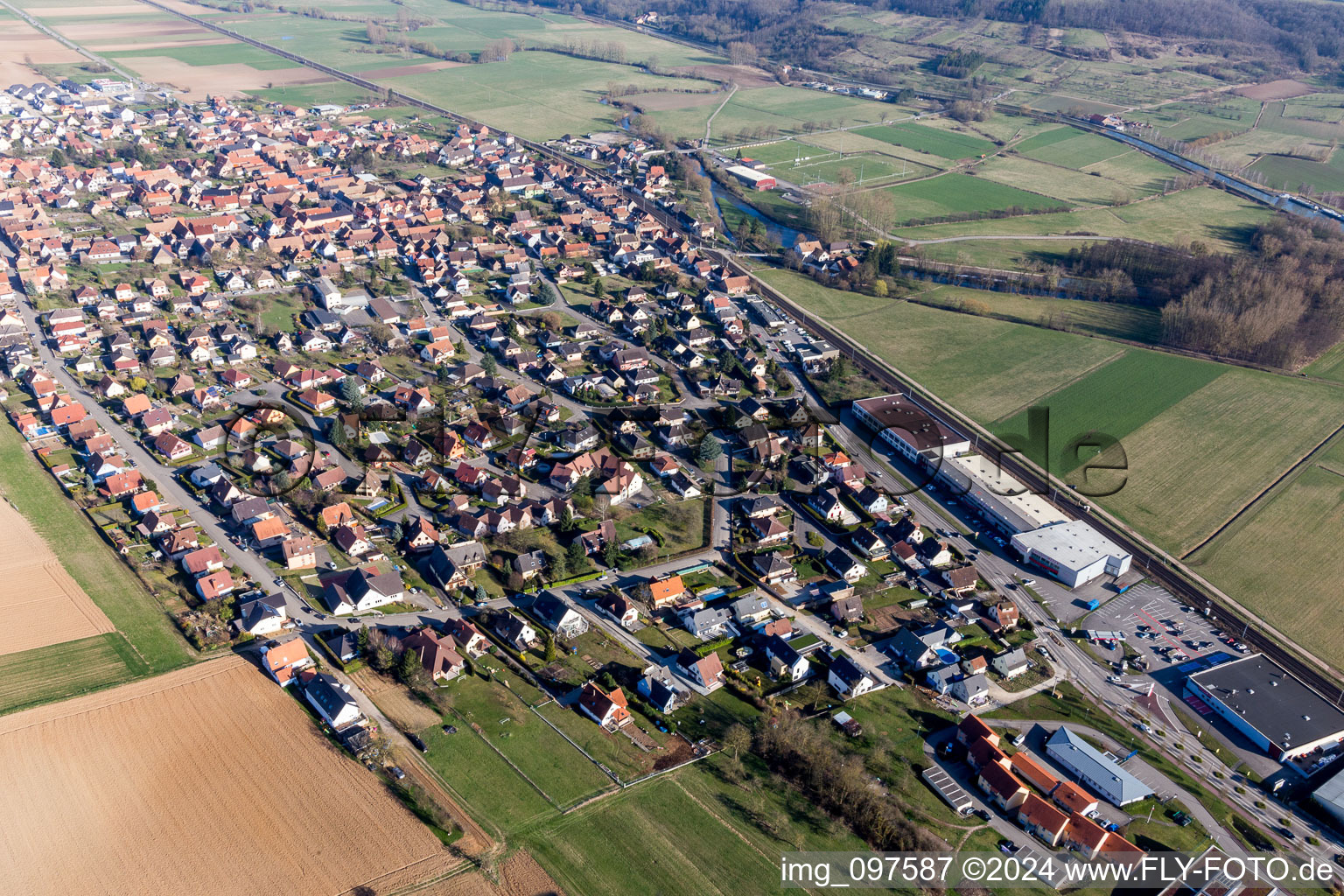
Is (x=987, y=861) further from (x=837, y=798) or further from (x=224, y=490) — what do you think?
(x=224, y=490)

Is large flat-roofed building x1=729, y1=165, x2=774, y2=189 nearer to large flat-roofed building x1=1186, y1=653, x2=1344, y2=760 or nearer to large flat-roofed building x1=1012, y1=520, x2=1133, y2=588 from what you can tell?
large flat-roofed building x1=1012, y1=520, x2=1133, y2=588

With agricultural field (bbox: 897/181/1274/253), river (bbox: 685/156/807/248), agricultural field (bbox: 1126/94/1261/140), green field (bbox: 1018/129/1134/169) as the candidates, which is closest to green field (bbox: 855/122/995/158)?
green field (bbox: 1018/129/1134/169)

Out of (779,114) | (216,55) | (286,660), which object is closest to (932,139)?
(779,114)

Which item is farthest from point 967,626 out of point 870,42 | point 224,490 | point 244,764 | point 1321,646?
point 870,42

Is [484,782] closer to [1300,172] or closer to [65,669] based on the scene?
[65,669]

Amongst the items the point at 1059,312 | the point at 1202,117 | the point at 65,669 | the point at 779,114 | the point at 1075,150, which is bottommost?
the point at 65,669

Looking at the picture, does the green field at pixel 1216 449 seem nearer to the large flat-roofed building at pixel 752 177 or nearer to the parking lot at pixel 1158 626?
the parking lot at pixel 1158 626

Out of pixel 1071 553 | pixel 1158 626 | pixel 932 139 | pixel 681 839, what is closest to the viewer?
pixel 681 839
